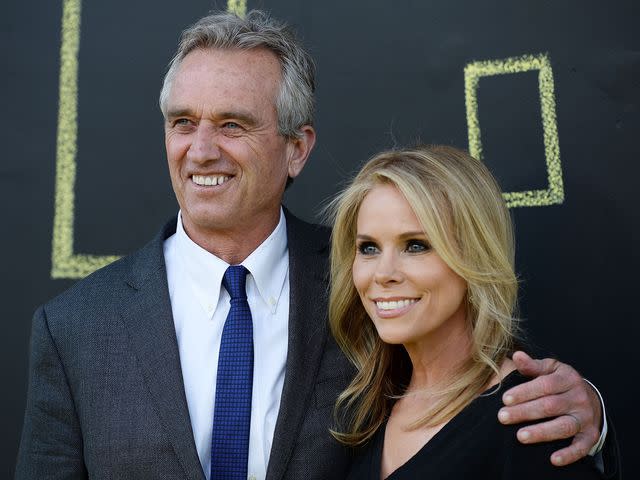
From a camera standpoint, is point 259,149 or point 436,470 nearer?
point 436,470

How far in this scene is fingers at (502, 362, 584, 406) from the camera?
58.0 inches

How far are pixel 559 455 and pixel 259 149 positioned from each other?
0.99 m

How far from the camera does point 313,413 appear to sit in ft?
5.92

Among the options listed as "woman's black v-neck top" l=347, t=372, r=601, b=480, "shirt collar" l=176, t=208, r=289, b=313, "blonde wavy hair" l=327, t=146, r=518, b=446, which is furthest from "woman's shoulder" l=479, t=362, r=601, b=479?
"shirt collar" l=176, t=208, r=289, b=313

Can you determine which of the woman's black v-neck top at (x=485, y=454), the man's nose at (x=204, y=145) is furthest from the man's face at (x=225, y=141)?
the woman's black v-neck top at (x=485, y=454)

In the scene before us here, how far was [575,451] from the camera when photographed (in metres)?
1.42

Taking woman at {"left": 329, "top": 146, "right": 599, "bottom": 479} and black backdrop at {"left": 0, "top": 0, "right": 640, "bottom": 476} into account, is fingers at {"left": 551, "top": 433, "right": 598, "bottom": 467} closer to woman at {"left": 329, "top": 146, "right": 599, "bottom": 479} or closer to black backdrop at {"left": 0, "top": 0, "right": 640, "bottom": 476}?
woman at {"left": 329, "top": 146, "right": 599, "bottom": 479}

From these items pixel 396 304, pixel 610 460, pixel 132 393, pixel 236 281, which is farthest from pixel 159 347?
pixel 610 460

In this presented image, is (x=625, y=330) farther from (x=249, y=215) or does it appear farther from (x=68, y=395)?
(x=68, y=395)

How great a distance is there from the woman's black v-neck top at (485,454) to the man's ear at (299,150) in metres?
0.82

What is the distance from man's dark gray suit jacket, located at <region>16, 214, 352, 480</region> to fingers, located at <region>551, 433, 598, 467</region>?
1.76ft

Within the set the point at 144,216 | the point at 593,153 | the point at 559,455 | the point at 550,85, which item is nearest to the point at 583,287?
the point at 593,153

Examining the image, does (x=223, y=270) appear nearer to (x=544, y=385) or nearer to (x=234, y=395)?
(x=234, y=395)

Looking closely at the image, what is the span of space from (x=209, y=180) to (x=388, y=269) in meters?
0.55
